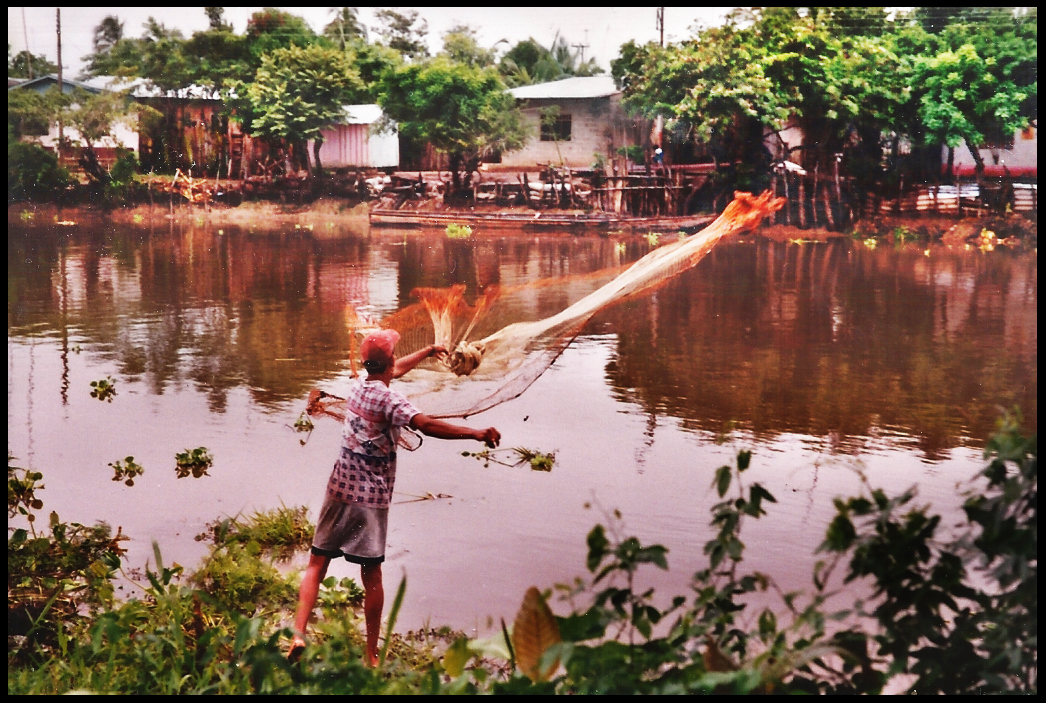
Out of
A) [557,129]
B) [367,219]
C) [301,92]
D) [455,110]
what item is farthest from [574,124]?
[301,92]

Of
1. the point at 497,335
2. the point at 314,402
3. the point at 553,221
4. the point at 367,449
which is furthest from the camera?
the point at 553,221

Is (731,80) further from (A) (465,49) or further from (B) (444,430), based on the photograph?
(B) (444,430)

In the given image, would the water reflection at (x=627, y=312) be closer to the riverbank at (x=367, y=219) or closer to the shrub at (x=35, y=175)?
the riverbank at (x=367, y=219)

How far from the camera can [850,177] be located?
685 cm

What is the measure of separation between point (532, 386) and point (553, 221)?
107 centimetres

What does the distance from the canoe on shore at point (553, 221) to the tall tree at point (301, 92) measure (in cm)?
82

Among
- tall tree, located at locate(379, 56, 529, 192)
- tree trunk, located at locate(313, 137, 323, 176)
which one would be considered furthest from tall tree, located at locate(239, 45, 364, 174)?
tall tree, located at locate(379, 56, 529, 192)

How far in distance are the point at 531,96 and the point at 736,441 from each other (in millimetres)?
2376

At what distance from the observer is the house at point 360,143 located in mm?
6727

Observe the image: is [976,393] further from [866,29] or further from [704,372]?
[866,29]

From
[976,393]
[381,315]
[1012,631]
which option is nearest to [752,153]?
[976,393]

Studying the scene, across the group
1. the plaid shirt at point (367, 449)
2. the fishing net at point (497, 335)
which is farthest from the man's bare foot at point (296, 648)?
the fishing net at point (497, 335)

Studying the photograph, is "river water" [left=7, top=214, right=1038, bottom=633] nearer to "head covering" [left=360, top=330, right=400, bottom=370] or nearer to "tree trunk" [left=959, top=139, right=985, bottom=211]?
"tree trunk" [left=959, top=139, right=985, bottom=211]

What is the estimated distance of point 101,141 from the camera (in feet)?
22.7
